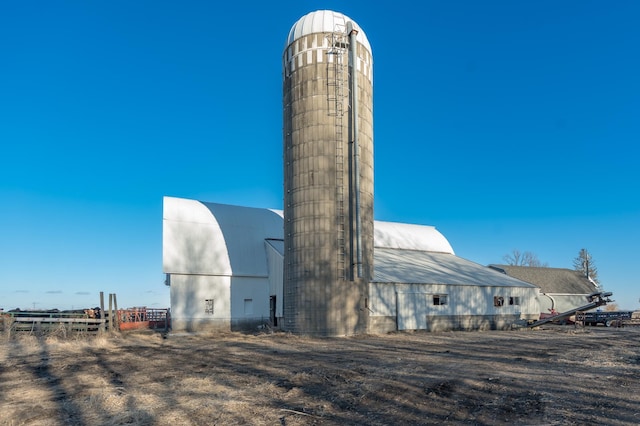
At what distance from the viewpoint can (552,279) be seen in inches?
2115

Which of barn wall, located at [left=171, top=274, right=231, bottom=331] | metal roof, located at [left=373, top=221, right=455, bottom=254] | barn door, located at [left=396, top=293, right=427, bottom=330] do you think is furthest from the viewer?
metal roof, located at [left=373, top=221, right=455, bottom=254]

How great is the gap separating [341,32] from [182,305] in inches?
771

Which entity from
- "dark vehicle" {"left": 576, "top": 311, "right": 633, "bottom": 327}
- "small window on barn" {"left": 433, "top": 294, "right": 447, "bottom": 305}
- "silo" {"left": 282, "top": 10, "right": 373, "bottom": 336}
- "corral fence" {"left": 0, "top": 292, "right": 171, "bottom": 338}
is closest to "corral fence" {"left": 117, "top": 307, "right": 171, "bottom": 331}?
"corral fence" {"left": 0, "top": 292, "right": 171, "bottom": 338}

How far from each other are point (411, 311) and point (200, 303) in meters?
13.6

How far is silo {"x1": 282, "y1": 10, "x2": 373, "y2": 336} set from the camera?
89.4 feet

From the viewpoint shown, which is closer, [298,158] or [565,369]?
[565,369]

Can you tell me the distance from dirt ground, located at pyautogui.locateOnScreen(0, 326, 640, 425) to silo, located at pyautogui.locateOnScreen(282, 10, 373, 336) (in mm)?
7303

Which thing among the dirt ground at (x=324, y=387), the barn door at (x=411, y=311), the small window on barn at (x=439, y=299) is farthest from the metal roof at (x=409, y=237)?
the dirt ground at (x=324, y=387)

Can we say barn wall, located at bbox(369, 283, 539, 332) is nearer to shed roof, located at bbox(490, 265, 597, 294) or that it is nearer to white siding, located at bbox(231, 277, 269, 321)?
white siding, located at bbox(231, 277, 269, 321)

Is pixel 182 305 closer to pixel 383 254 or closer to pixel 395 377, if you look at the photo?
pixel 383 254

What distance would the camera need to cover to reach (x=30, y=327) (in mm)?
29766

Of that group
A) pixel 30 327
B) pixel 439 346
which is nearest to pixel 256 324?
pixel 30 327

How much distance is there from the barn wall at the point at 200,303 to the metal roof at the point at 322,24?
1629 cm

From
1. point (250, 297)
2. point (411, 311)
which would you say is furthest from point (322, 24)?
point (250, 297)
